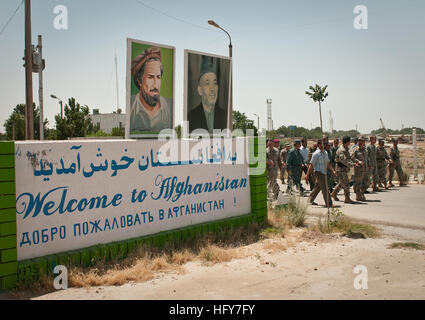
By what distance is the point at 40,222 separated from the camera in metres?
5.55

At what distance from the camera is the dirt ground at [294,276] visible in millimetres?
4914

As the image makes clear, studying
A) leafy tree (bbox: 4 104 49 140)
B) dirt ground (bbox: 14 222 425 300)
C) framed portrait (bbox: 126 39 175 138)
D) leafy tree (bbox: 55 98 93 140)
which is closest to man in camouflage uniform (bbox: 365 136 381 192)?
dirt ground (bbox: 14 222 425 300)

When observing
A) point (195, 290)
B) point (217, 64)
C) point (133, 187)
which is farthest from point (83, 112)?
point (195, 290)

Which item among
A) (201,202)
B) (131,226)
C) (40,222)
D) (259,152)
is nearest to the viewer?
(40,222)

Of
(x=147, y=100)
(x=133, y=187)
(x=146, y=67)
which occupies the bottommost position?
(x=133, y=187)

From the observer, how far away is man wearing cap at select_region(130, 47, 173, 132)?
8.05 metres

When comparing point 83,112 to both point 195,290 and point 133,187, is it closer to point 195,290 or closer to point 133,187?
point 133,187

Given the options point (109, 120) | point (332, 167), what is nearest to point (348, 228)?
point (332, 167)

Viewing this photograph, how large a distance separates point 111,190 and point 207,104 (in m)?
3.90

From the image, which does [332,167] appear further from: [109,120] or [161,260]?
[109,120]

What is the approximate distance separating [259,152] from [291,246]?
2519mm

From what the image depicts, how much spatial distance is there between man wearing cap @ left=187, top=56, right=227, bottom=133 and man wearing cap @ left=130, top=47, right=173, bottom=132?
0.80 m

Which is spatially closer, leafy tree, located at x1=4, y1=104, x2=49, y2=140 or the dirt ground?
the dirt ground

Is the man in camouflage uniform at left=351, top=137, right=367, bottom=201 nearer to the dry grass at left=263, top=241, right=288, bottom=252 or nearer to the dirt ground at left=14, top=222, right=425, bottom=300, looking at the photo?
the dirt ground at left=14, top=222, right=425, bottom=300
